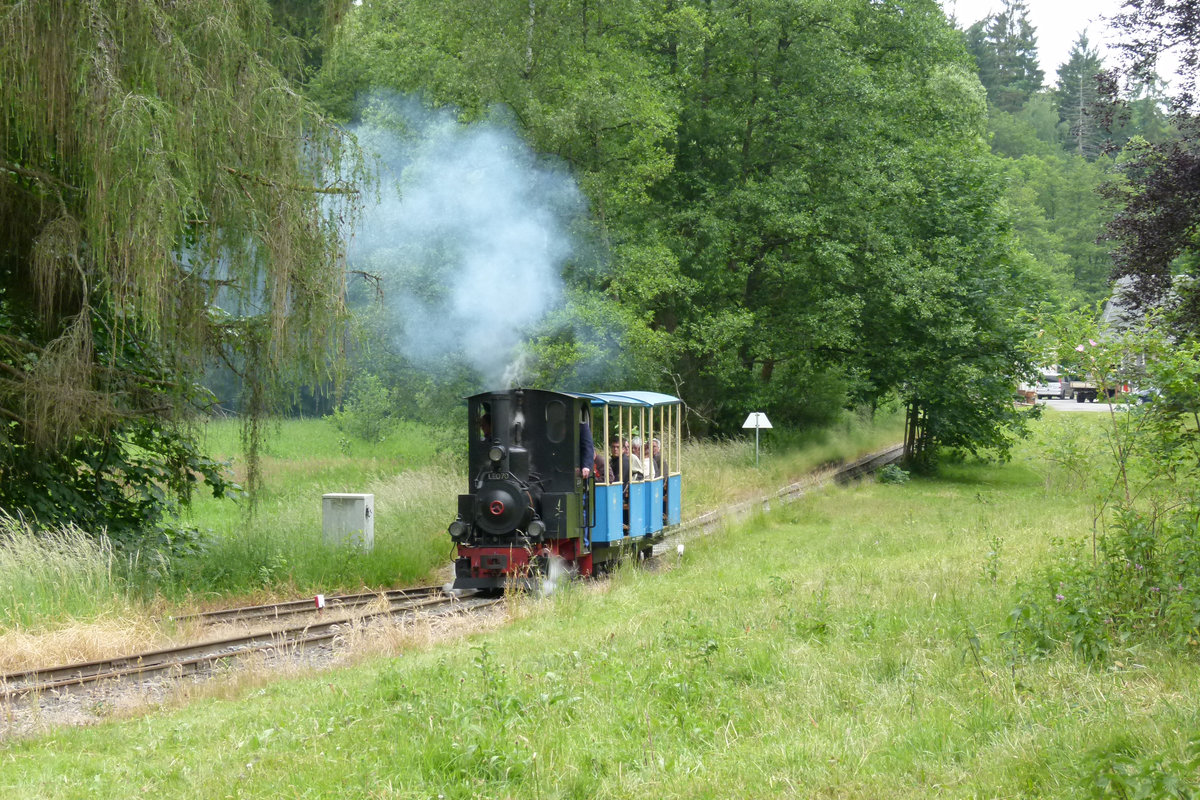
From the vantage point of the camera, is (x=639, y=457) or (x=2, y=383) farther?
(x=639, y=457)

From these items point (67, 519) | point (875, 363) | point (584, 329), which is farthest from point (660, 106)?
point (67, 519)

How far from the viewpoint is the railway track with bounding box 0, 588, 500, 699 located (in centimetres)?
813

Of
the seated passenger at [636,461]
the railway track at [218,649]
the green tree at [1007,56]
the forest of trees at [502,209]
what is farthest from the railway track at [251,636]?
the green tree at [1007,56]

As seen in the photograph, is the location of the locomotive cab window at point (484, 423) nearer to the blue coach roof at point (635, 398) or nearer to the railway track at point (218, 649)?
the blue coach roof at point (635, 398)

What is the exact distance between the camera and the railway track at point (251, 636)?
323 inches

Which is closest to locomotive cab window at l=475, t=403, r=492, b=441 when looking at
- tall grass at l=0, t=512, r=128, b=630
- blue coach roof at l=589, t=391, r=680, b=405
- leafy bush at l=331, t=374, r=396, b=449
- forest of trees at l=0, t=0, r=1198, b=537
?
blue coach roof at l=589, t=391, r=680, b=405

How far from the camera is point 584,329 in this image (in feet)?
73.6

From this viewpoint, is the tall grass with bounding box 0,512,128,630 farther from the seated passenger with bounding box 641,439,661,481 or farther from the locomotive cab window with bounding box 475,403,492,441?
the seated passenger with bounding box 641,439,661,481

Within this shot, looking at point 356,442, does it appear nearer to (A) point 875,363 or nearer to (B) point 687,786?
(A) point 875,363

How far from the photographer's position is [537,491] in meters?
13.0

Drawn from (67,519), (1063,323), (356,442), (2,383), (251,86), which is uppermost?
(251,86)

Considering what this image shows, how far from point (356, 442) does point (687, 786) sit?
29.2m

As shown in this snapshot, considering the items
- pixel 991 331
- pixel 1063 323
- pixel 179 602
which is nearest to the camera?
pixel 1063 323

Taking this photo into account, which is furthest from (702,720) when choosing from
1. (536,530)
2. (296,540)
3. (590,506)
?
(296,540)
